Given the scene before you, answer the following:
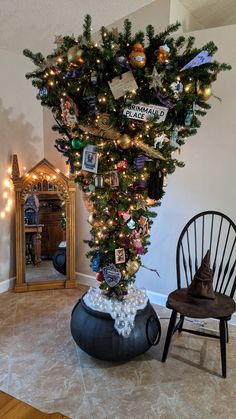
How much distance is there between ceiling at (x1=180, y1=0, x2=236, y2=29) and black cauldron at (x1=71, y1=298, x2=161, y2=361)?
2.61 meters

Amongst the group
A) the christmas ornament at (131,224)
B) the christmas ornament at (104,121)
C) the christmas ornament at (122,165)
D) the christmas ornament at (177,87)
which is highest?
the christmas ornament at (177,87)

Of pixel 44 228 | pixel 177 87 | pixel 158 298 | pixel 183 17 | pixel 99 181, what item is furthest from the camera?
pixel 44 228

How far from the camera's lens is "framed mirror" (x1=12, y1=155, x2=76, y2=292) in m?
3.20

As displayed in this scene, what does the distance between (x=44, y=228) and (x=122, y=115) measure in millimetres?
1807

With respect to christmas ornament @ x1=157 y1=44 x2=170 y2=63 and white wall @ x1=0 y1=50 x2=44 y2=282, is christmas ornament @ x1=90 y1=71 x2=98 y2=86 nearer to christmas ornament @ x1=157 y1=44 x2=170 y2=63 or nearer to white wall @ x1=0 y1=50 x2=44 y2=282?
christmas ornament @ x1=157 y1=44 x2=170 y2=63

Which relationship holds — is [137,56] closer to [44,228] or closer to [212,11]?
[212,11]

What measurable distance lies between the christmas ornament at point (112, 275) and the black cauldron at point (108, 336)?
20 cm

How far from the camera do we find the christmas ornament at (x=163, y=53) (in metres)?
1.68

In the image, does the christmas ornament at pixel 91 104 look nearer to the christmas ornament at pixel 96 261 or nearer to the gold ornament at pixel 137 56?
the gold ornament at pixel 137 56

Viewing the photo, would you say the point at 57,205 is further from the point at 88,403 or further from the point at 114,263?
the point at 88,403

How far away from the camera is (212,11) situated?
9.50ft

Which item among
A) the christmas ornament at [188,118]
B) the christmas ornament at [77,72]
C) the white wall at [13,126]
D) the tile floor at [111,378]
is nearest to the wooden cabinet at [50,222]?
the white wall at [13,126]

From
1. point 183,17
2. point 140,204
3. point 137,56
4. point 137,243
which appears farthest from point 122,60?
point 183,17

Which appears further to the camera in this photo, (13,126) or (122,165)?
(13,126)
